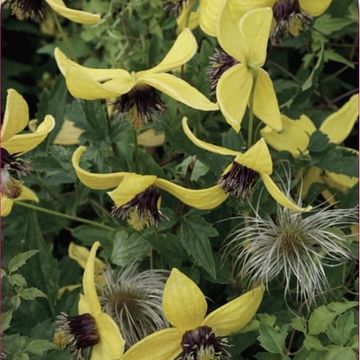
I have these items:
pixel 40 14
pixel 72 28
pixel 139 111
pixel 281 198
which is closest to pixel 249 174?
pixel 281 198

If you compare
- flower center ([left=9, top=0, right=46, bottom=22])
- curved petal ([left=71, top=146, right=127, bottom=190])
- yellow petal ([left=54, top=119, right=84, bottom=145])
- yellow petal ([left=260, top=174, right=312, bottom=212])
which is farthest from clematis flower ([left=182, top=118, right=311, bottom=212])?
yellow petal ([left=54, top=119, right=84, bottom=145])

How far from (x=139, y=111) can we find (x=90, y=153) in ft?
0.56

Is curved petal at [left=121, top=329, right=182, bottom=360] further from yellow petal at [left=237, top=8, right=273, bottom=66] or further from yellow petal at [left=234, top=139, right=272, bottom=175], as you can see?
yellow petal at [left=237, top=8, right=273, bottom=66]

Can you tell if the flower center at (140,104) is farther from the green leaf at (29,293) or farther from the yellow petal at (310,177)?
the yellow petal at (310,177)

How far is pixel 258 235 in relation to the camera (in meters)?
1.34

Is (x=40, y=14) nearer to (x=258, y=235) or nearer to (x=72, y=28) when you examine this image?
(x=258, y=235)

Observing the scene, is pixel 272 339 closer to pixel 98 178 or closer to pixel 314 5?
pixel 98 178

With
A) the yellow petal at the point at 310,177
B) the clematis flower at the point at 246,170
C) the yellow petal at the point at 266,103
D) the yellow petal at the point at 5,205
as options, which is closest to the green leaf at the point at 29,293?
the yellow petal at the point at 5,205

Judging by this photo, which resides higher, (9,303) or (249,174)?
(249,174)

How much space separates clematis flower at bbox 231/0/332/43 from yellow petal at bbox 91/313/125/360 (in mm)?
435

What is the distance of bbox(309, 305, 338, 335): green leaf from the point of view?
3.92ft

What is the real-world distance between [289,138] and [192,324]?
1.30 ft

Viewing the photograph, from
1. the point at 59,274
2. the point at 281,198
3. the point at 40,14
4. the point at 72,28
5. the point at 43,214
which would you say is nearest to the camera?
the point at 281,198

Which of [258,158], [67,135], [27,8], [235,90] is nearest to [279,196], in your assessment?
[258,158]
